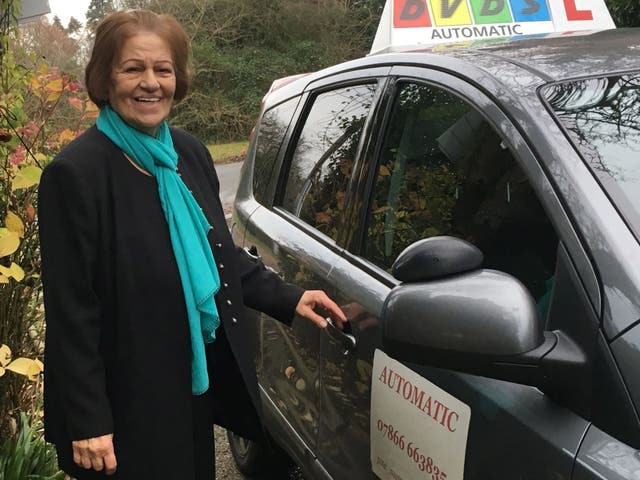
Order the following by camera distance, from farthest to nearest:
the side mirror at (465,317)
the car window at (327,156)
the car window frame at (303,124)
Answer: the car window at (327,156) < the car window frame at (303,124) < the side mirror at (465,317)

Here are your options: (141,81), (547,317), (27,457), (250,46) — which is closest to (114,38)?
(141,81)

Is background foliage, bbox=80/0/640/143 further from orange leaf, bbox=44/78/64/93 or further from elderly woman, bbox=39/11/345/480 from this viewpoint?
elderly woman, bbox=39/11/345/480

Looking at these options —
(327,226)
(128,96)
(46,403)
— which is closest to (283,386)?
(327,226)

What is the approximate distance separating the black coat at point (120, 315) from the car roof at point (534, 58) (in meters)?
0.80

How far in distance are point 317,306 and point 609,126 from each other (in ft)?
3.25

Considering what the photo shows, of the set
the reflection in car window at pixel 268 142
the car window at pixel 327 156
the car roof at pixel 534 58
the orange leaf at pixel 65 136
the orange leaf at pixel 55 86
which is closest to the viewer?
the car roof at pixel 534 58

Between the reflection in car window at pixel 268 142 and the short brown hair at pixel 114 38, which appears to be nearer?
the short brown hair at pixel 114 38

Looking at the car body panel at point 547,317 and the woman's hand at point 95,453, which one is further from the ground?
the car body panel at point 547,317

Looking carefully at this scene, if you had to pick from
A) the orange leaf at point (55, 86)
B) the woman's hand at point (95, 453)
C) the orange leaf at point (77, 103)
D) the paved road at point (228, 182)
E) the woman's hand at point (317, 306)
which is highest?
the orange leaf at point (55, 86)

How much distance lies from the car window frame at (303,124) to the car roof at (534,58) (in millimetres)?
79

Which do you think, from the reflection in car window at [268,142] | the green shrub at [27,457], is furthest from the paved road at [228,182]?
the green shrub at [27,457]

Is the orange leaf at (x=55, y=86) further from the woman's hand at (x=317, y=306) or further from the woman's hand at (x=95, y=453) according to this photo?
the woman's hand at (x=95, y=453)

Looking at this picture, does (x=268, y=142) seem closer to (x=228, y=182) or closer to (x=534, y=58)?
(x=534, y=58)

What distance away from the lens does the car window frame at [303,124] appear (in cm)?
214
